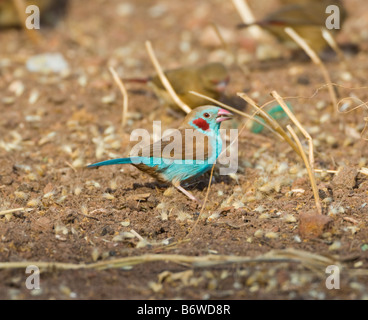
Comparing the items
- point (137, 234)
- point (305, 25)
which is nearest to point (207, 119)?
point (137, 234)

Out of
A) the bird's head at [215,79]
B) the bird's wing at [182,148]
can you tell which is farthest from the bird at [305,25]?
the bird's wing at [182,148]

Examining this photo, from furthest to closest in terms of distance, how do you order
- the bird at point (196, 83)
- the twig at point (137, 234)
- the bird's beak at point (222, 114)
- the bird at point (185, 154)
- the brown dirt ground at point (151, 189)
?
the bird at point (196, 83) < the bird's beak at point (222, 114) < the bird at point (185, 154) < the twig at point (137, 234) < the brown dirt ground at point (151, 189)

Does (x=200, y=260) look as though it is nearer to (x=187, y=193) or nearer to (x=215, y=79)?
(x=187, y=193)

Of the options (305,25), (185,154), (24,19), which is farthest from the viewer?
(24,19)

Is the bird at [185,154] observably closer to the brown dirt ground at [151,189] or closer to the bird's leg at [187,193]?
the bird's leg at [187,193]

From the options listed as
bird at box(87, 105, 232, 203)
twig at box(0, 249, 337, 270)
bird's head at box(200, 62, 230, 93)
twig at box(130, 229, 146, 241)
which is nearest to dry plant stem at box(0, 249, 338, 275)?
twig at box(0, 249, 337, 270)

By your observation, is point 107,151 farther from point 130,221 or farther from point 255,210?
point 255,210

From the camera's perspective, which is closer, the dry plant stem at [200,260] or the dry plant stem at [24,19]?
the dry plant stem at [200,260]

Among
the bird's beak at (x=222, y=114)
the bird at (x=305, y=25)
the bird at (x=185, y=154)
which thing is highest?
the bird at (x=305, y=25)
